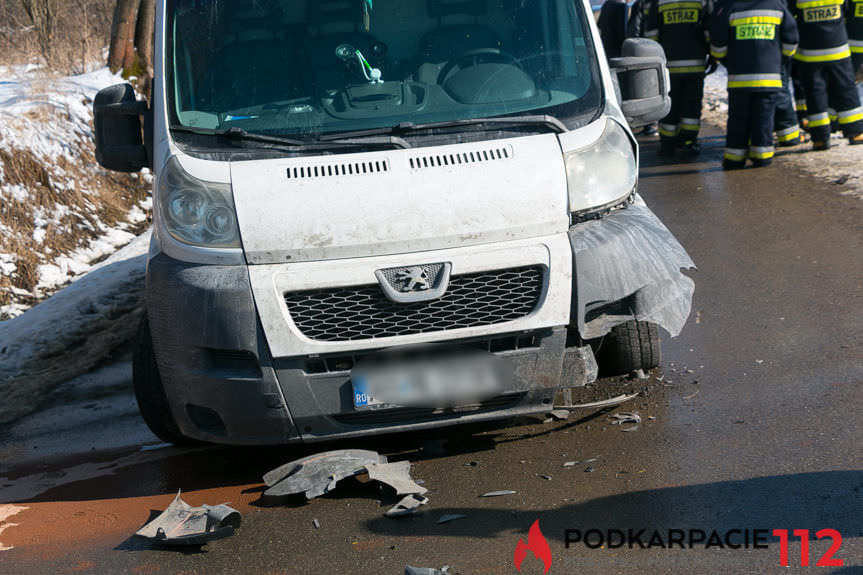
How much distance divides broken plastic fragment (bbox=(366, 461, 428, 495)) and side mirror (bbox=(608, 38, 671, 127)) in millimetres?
2067

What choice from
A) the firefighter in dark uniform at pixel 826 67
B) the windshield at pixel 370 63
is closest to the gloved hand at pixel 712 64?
the firefighter in dark uniform at pixel 826 67

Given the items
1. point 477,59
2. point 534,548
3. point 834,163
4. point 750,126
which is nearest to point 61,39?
point 750,126

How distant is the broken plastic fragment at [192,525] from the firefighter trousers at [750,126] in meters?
7.84

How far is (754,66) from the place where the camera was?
9.98 meters

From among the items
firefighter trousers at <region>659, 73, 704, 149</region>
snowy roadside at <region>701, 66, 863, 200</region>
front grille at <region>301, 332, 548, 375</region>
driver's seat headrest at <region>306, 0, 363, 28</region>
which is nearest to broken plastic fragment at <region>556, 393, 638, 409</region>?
front grille at <region>301, 332, 548, 375</region>

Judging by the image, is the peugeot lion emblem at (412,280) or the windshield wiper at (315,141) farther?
the windshield wiper at (315,141)

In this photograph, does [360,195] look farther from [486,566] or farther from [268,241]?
[486,566]

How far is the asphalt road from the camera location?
11.4 feet

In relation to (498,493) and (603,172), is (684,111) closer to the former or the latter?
(603,172)

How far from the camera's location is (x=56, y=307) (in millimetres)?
7066

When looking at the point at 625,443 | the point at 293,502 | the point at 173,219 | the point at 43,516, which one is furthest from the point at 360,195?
the point at 43,516

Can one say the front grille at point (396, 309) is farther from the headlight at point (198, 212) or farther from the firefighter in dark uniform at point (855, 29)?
the firefighter in dark uniform at point (855, 29)

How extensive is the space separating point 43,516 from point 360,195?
75.8 inches

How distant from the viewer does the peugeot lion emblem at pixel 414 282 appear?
152 inches
